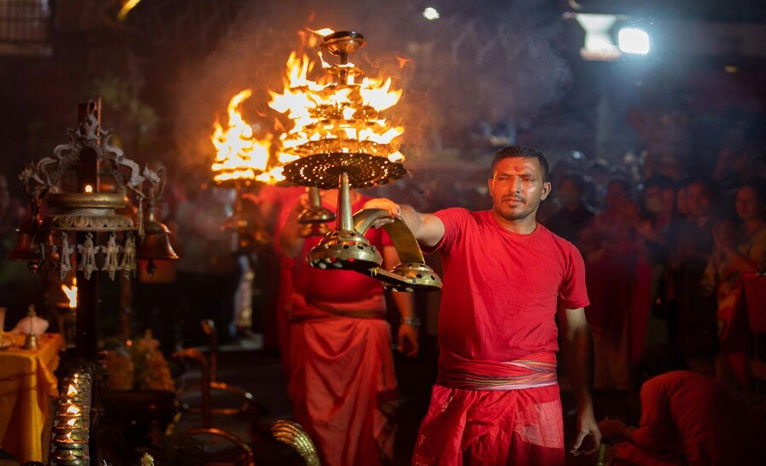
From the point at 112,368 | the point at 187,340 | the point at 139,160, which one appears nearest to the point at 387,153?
the point at 112,368

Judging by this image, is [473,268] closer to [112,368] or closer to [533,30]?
[112,368]

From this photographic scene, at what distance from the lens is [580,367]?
13.7 ft

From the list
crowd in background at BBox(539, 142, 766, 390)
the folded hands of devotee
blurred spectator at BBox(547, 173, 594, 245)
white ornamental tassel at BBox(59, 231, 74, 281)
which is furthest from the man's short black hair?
blurred spectator at BBox(547, 173, 594, 245)

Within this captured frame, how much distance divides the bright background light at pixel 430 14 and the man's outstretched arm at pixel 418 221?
5.45 meters

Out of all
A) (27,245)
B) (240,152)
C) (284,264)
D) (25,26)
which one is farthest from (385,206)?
(25,26)

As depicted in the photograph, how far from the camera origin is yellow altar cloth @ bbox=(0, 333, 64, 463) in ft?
15.1

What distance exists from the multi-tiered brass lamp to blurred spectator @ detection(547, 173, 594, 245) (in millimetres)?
4706

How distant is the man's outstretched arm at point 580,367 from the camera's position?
409 centimetres

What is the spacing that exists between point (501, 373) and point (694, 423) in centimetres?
125

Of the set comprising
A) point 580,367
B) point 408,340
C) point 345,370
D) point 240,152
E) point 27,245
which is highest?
point 240,152

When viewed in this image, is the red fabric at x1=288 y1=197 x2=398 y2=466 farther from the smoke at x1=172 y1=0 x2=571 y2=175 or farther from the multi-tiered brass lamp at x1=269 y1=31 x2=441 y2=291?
the multi-tiered brass lamp at x1=269 y1=31 x2=441 y2=291

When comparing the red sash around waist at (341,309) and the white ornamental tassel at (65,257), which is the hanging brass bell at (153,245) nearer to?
the white ornamental tassel at (65,257)

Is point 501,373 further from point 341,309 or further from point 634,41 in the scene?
point 634,41

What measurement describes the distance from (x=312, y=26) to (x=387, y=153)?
18.8 feet
